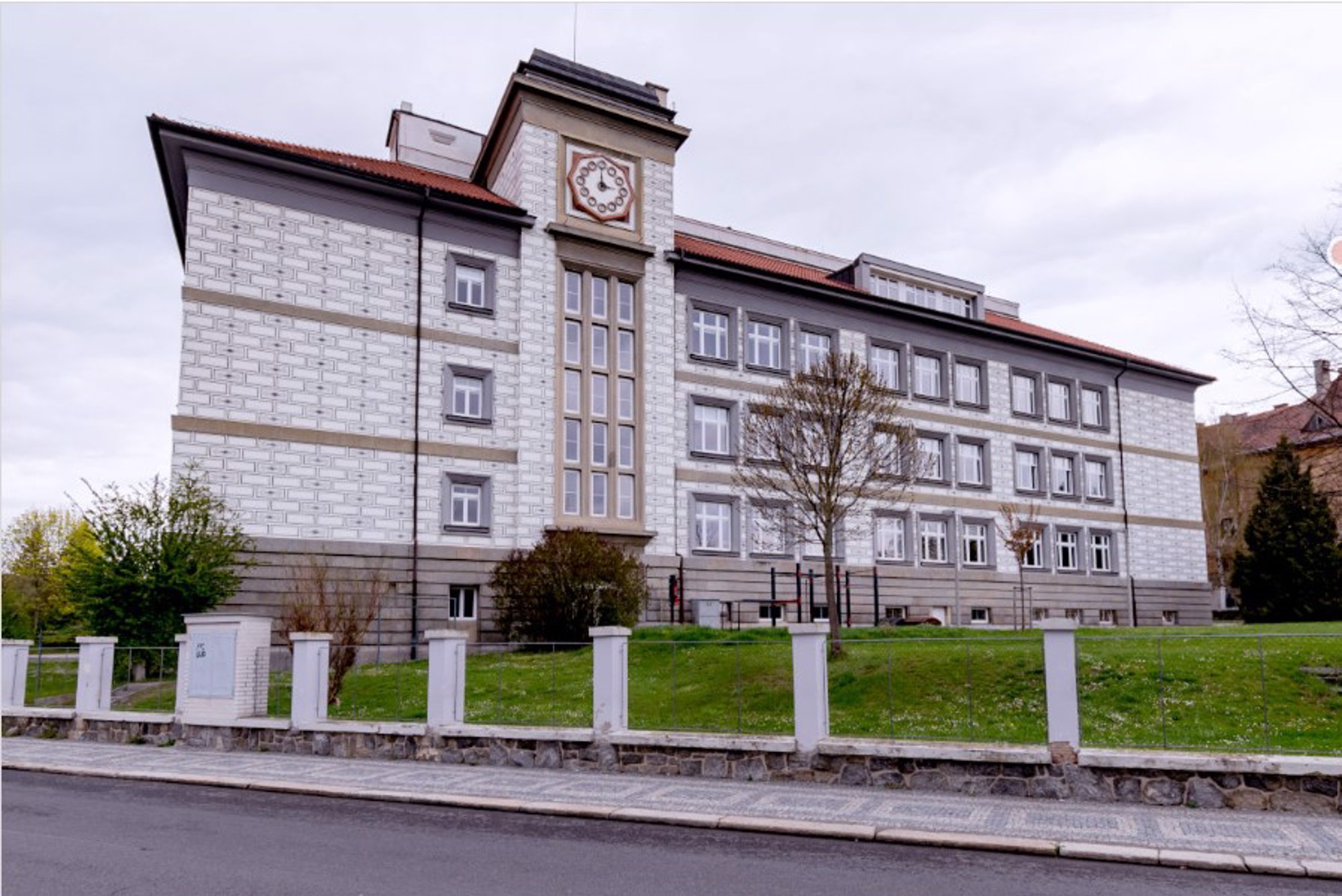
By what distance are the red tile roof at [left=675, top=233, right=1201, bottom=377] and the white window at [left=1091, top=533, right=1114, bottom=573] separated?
7.67 m

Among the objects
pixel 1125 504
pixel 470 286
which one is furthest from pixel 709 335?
pixel 1125 504

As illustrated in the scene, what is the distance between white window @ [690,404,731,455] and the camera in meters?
33.8

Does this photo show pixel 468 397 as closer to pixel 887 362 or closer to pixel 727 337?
pixel 727 337

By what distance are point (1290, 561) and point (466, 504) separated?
31298mm

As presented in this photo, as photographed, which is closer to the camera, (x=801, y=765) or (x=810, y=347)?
(x=801, y=765)

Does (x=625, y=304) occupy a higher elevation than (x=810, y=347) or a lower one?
higher

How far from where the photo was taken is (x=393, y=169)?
3269cm

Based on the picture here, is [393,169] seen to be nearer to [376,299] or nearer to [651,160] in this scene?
[376,299]

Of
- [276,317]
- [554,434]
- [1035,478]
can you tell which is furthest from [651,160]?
[1035,478]

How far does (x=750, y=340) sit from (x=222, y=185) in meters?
16.7

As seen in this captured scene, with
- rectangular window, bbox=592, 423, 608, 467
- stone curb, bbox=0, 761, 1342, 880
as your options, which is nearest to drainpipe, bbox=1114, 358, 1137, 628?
rectangular window, bbox=592, 423, 608, 467

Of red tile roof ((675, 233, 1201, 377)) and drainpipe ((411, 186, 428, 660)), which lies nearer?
drainpipe ((411, 186, 428, 660))

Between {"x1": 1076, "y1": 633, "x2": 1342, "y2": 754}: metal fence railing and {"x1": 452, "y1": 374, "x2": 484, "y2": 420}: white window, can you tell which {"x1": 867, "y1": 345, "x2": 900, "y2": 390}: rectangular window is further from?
{"x1": 1076, "y1": 633, "x2": 1342, "y2": 754}: metal fence railing

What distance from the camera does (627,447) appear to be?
105 ft
